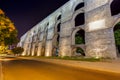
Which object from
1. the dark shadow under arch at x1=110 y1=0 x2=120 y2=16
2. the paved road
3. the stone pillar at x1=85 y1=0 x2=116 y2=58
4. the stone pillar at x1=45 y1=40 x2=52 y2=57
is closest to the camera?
the paved road

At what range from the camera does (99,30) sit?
20406mm

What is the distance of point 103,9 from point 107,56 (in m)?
7.44

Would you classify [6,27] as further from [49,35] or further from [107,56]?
[49,35]

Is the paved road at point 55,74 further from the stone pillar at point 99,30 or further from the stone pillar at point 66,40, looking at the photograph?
the stone pillar at point 66,40

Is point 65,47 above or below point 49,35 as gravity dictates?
below

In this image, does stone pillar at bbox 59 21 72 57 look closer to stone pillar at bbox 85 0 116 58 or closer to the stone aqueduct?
the stone aqueduct

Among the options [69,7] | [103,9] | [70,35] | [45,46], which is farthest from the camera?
[45,46]

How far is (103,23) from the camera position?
1992 centimetres

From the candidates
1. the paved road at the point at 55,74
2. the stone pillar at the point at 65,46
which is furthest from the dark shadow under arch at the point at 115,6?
the paved road at the point at 55,74

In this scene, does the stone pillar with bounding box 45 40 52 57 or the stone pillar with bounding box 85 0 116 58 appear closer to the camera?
the stone pillar with bounding box 85 0 116 58

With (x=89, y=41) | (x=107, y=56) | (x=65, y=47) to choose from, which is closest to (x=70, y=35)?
(x=65, y=47)

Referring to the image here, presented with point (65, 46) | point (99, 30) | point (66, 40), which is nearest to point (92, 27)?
point (99, 30)

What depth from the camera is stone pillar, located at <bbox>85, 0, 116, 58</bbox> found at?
18.8 meters

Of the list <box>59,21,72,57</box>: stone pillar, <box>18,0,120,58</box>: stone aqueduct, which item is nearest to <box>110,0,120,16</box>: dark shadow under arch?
<box>18,0,120,58</box>: stone aqueduct
